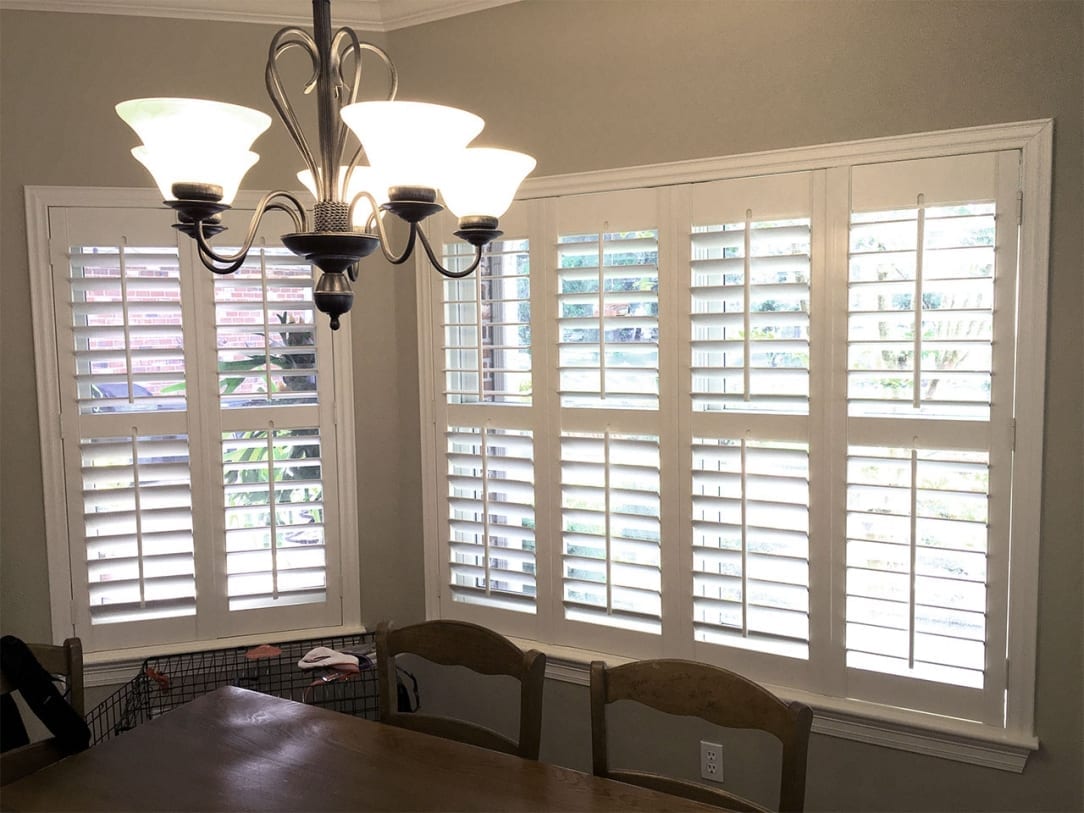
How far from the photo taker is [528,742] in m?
1.86

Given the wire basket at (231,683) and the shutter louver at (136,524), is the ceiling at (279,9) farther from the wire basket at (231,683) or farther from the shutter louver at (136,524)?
the wire basket at (231,683)

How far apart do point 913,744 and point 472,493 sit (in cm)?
154

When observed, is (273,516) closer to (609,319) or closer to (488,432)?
(488,432)

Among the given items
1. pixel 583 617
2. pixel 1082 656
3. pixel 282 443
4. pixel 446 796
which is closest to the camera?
pixel 446 796

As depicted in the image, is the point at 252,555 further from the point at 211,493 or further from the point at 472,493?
the point at 472,493

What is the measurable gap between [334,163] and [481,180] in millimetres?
249

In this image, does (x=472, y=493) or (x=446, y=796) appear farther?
(x=472, y=493)

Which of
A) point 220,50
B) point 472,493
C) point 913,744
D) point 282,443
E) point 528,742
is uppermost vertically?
point 220,50

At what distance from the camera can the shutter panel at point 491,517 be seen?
273 centimetres

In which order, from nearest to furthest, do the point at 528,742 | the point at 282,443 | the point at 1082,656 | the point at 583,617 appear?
the point at 528,742 < the point at 1082,656 < the point at 583,617 < the point at 282,443

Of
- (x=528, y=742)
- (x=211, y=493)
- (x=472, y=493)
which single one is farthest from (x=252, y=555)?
(x=528, y=742)

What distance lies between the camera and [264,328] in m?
2.77

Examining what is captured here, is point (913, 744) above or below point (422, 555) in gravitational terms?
below

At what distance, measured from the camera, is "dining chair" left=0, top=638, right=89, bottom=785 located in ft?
5.78
